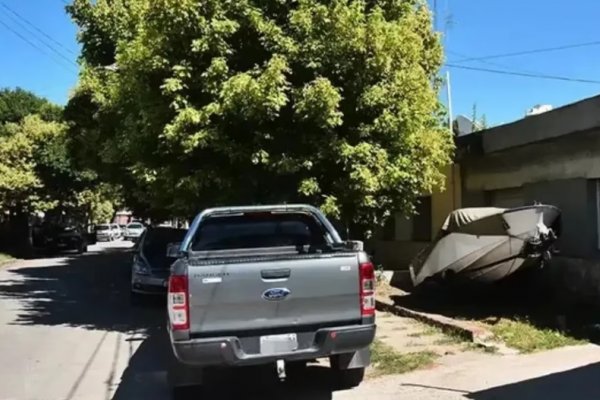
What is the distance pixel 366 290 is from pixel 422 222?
11783mm

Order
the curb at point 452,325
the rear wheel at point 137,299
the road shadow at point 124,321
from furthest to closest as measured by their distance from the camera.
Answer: the rear wheel at point 137,299 → the curb at point 452,325 → the road shadow at point 124,321

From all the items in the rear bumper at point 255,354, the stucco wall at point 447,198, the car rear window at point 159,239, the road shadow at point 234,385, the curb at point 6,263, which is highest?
the stucco wall at point 447,198

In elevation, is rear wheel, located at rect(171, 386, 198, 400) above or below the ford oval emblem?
below

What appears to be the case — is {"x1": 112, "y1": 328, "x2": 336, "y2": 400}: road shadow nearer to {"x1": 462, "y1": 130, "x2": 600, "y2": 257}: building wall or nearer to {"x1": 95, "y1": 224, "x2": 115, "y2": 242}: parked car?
{"x1": 462, "y1": 130, "x2": 600, "y2": 257}: building wall

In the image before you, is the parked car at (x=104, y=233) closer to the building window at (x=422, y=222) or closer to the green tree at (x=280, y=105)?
the building window at (x=422, y=222)

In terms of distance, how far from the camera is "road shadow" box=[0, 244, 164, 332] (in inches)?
538

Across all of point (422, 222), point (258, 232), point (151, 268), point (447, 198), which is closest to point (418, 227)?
point (422, 222)

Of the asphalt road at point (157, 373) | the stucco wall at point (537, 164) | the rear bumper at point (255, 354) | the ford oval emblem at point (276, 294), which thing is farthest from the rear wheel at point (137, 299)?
the ford oval emblem at point (276, 294)

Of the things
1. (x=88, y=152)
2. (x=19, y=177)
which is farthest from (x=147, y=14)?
(x=19, y=177)

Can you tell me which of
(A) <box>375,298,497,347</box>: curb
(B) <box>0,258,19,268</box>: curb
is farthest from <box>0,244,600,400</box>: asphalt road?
(B) <box>0,258,19,268</box>: curb

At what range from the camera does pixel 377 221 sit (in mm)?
12039

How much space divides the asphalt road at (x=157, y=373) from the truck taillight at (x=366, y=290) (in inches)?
39.1

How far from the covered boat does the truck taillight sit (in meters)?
4.76

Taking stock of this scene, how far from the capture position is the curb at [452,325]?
9406 mm
